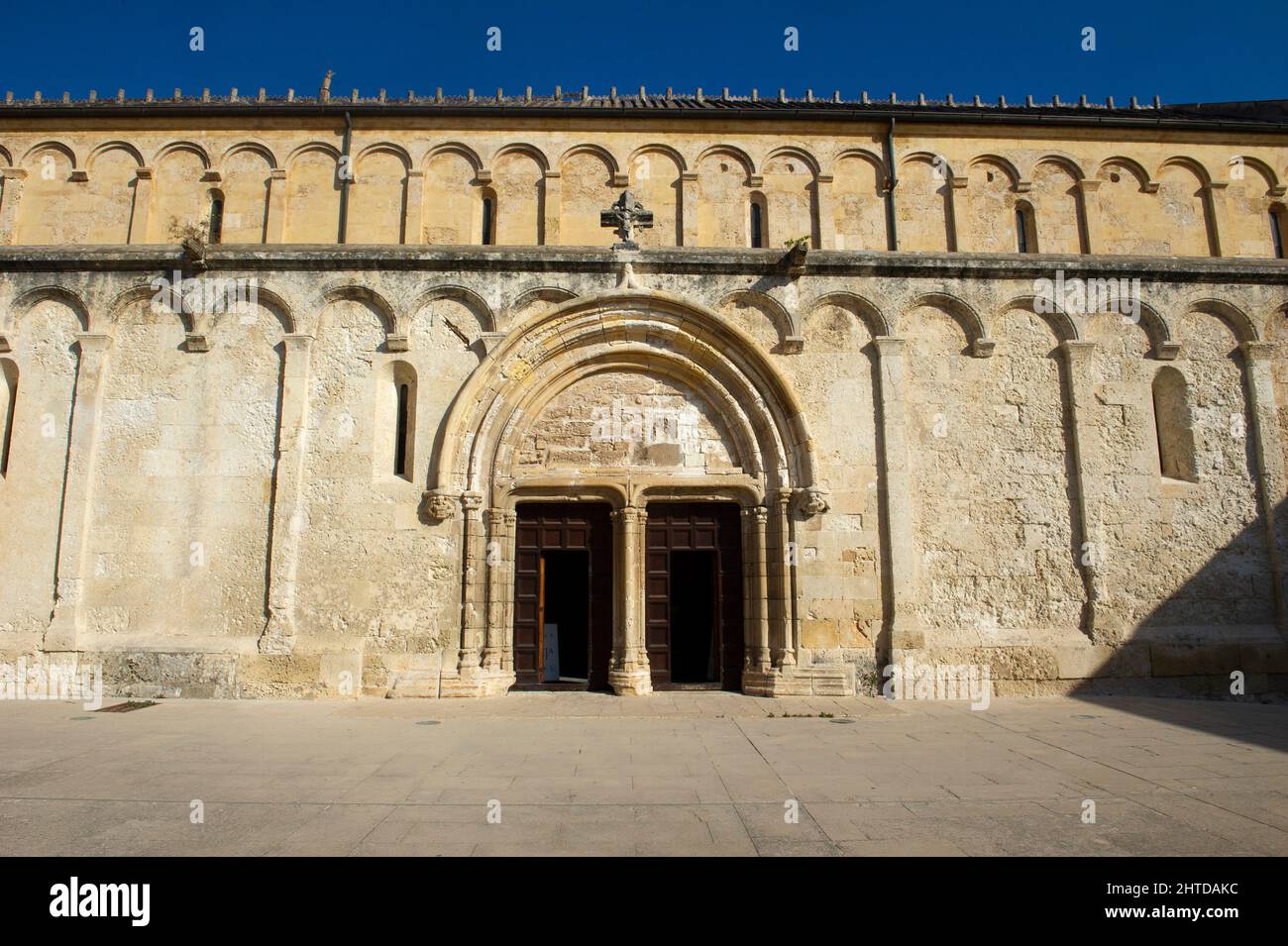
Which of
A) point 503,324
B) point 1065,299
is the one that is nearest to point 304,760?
point 503,324

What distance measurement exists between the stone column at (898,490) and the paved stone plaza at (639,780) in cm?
127

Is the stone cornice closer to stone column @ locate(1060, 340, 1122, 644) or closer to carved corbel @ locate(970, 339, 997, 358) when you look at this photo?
carved corbel @ locate(970, 339, 997, 358)

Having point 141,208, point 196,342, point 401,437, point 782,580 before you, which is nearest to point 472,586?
point 401,437

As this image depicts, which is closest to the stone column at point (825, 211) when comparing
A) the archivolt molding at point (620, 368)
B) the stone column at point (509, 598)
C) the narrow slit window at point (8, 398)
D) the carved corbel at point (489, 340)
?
the archivolt molding at point (620, 368)

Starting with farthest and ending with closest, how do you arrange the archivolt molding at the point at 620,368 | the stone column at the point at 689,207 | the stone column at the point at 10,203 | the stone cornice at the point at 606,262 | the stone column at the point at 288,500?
1. the stone column at the point at 689,207
2. the stone column at the point at 10,203
3. the stone cornice at the point at 606,262
4. the archivolt molding at the point at 620,368
5. the stone column at the point at 288,500

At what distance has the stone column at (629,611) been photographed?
945 centimetres

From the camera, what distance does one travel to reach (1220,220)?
654 inches

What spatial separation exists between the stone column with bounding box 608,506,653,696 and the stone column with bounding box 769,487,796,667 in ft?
5.52

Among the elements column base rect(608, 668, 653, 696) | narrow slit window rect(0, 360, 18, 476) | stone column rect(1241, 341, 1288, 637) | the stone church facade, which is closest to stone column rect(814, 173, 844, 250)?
the stone church facade

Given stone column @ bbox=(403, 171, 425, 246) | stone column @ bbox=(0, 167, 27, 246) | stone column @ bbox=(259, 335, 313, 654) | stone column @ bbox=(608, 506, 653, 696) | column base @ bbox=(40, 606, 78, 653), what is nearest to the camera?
column base @ bbox=(40, 606, 78, 653)

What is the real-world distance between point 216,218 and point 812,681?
15603 mm

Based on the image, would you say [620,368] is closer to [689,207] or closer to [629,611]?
[629,611]

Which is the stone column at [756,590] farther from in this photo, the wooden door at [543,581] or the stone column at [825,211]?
the stone column at [825,211]

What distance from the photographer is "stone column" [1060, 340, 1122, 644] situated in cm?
944
